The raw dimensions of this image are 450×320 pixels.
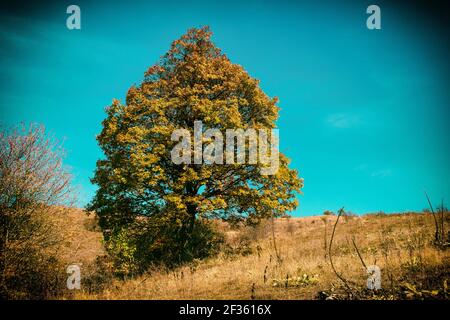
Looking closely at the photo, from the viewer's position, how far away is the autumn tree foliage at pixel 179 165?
14070 millimetres

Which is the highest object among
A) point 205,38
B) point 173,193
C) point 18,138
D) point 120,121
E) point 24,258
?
point 205,38

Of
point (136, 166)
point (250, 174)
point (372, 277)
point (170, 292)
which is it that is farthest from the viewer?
point (250, 174)

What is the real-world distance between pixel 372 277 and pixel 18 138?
45.6ft

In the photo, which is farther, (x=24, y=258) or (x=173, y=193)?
(x=173, y=193)

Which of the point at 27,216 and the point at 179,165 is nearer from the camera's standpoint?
the point at 27,216

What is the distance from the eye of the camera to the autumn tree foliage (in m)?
14.1

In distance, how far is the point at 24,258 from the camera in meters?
10.8

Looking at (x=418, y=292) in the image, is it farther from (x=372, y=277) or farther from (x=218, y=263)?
(x=218, y=263)

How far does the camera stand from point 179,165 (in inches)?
615

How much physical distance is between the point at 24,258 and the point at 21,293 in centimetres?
177

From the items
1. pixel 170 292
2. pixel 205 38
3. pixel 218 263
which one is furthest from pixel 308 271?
pixel 205 38

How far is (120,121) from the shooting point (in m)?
15.2
